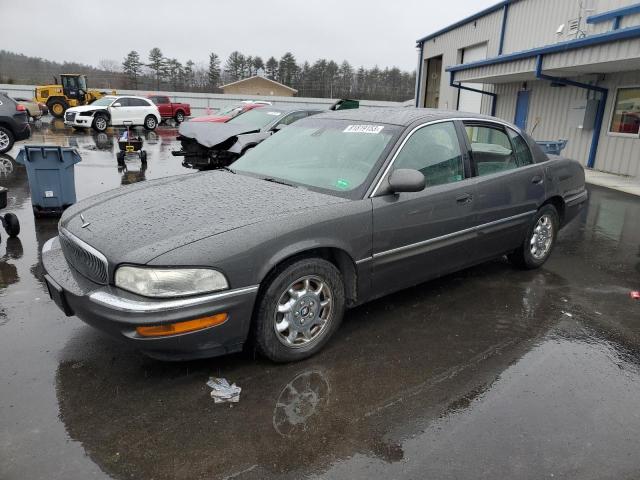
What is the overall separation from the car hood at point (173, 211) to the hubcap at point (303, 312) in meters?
0.49

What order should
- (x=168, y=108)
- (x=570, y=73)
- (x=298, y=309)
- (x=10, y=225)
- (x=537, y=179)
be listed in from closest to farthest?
1. (x=298, y=309)
2. (x=537, y=179)
3. (x=10, y=225)
4. (x=570, y=73)
5. (x=168, y=108)

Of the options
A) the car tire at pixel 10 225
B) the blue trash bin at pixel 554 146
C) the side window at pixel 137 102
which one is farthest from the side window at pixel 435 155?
the side window at pixel 137 102

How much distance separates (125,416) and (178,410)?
0.28 meters

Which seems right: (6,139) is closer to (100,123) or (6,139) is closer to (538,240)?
(100,123)

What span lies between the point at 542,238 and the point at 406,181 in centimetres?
247

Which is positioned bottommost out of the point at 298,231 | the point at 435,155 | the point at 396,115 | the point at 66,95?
the point at 298,231

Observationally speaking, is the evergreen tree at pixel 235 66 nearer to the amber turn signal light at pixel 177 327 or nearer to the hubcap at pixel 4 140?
the hubcap at pixel 4 140

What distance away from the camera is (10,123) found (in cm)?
1218

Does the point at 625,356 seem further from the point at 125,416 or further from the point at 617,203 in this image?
the point at 617,203

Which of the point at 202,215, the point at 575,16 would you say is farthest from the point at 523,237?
the point at 575,16

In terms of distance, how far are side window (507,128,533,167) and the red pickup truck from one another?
2692 cm

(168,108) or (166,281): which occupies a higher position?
(168,108)

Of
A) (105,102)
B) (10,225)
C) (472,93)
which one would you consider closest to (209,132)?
(10,225)

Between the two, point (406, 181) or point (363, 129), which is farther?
point (363, 129)
